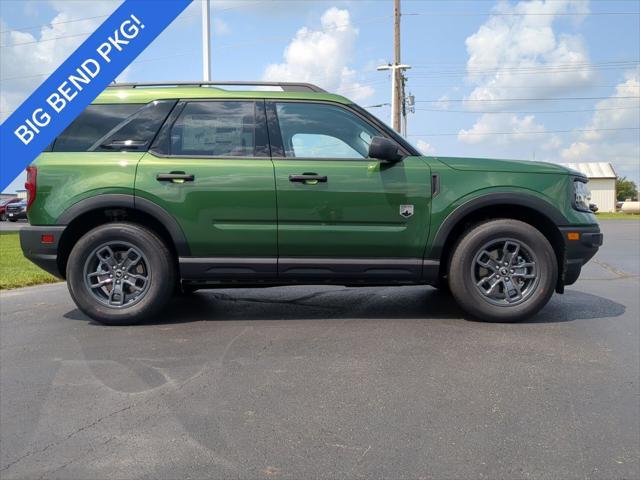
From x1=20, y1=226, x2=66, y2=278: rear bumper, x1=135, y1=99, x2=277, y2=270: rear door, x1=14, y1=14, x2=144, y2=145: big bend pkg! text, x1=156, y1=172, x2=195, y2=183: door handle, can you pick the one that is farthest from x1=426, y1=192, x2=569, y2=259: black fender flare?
x1=14, y1=14, x2=144, y2=145: big bend pkg! text

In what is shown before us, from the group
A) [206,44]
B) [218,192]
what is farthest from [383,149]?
[206,44]

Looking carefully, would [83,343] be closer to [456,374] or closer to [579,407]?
[456,374]

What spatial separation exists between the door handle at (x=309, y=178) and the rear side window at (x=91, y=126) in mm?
1532

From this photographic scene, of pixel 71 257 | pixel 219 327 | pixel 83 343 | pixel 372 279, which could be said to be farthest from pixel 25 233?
pixel 372 279

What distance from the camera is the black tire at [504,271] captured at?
4.48 meters

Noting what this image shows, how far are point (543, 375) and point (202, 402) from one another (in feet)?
6.76

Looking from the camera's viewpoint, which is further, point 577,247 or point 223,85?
point 223,85

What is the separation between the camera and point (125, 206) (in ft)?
14.7

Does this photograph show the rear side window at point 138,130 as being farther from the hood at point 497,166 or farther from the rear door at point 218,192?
the hood at point 497,166

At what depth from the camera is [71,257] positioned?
4.54 m

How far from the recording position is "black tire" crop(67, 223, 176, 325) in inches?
178

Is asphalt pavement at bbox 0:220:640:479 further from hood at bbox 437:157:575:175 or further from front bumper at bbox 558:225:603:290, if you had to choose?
hood at bbox 437:157:575:175

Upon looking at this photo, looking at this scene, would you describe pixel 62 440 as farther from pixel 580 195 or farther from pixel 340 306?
pixel 580 195

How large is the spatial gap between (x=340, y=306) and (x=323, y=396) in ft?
7.62
